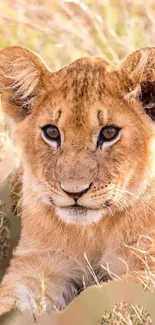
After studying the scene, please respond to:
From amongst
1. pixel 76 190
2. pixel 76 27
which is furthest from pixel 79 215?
pixel 76 27

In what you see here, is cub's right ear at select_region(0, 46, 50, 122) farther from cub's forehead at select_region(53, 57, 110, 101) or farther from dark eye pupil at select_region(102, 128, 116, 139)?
dark eye pupil at select_region(102, 128, 116, 139)

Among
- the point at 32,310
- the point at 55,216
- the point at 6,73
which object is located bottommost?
the point at 32,310

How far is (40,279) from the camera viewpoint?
2721 mm

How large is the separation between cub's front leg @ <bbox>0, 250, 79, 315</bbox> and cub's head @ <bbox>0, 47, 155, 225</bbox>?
0.23 m

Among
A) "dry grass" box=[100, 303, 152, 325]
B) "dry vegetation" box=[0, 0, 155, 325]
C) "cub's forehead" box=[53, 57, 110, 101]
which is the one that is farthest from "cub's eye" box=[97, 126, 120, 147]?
"dry vegetation" box=[0, 0, 155, 325]

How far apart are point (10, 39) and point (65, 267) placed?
101 inches

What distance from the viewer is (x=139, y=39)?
489 centimetres

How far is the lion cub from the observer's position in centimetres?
256

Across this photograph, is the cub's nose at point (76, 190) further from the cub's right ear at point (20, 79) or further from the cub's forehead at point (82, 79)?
the cub's right ear at point (20, 79)

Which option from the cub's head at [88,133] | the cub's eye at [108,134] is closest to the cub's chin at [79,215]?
the cub's head at [88,133]

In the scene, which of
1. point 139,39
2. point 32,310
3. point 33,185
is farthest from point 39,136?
point 139,39

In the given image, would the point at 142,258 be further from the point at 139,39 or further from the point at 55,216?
the point at 139,39

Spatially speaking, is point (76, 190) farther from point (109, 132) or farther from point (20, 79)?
point (20, 79)

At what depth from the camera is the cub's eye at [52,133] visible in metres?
2.65
